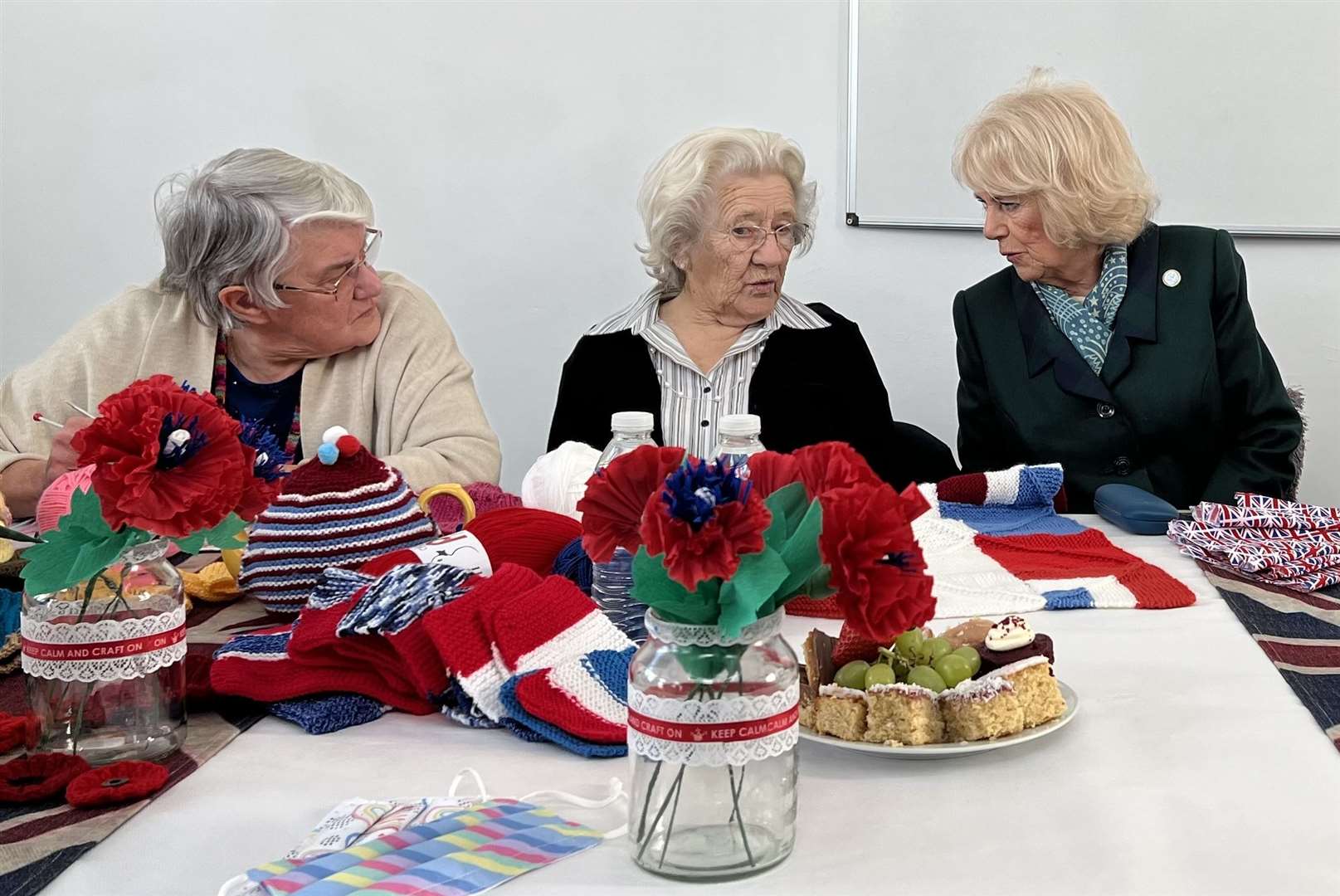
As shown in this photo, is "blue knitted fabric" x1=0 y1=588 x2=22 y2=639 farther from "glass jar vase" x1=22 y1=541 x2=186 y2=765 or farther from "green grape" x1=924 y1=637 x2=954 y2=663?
"green grape" x1=924 y1=637 x2=954 y2=663

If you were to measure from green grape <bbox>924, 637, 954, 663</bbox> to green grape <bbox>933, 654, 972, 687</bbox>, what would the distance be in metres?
0.01

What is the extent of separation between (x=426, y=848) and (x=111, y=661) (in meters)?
0.31

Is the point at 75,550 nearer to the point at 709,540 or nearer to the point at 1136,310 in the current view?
the point at 709,540

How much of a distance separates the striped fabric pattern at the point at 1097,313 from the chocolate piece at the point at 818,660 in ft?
4.97

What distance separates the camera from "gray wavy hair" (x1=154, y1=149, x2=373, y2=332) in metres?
2.02

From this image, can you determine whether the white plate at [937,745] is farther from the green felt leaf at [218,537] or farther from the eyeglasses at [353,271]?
the eyeglasses at [353,271]

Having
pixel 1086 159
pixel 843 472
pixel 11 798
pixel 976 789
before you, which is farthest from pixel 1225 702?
pixel 1086 159

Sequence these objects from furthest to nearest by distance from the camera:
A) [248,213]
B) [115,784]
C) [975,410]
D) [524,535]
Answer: [975,410] → [248,213] → [524,535] → [115,784]

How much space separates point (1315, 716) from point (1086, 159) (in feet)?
4.97

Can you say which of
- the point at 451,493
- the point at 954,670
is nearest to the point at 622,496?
the point at 954,670

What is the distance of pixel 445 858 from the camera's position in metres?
0.81

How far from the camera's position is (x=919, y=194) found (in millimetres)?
3221

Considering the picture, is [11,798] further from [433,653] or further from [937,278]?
[937,278]

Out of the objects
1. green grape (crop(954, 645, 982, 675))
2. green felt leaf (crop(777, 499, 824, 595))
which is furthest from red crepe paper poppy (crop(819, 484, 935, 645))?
green grape (crop(954, 645, 982, 675))
